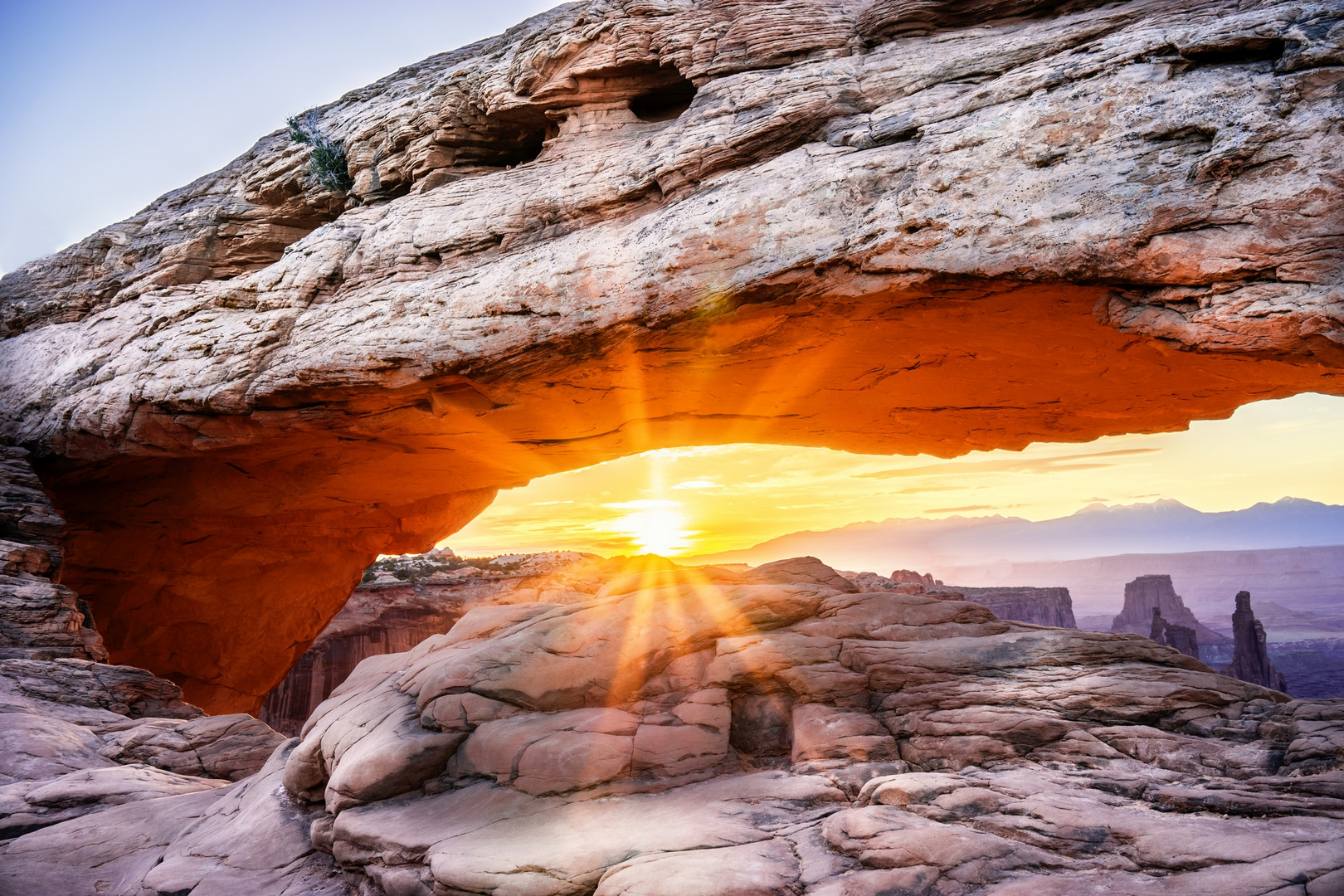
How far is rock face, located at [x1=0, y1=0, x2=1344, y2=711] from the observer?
274 inches

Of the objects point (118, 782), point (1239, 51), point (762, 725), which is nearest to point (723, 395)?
point (762, 725)

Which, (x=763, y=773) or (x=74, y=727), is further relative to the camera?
(x=74, y=727)

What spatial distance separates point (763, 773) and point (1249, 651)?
7642cm

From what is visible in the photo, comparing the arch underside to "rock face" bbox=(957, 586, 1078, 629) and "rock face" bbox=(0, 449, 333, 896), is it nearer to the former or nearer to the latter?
"rock face" bbox=(0, 449, 333, 896)

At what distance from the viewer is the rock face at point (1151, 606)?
95.3m

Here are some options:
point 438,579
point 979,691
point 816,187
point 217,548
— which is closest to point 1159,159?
point 816,187

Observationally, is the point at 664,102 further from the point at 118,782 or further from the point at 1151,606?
the point at 1151,606

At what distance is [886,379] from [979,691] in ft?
15.5

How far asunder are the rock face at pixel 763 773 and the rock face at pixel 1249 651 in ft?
236

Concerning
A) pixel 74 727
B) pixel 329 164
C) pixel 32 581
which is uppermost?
pixel 329 164

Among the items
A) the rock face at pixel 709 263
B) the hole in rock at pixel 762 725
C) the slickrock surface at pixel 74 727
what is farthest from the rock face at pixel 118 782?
the hole in rock at pixel 762 725

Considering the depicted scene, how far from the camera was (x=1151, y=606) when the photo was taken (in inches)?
3846

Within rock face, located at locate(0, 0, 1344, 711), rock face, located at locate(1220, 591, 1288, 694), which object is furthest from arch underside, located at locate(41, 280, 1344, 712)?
rock face, located at locate(1220, 591, 1288, 694)

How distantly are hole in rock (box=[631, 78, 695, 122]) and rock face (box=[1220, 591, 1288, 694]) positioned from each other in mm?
72844
